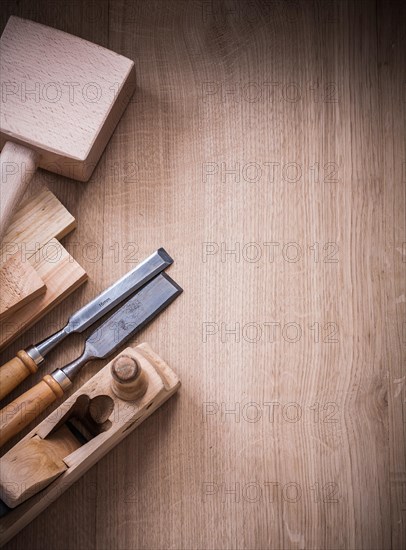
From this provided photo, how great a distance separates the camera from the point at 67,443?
923mm

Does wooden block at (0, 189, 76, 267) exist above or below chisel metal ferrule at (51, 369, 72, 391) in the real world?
above

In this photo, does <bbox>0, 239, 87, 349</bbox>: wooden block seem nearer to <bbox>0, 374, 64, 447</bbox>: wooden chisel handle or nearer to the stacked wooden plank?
the stacked wooden plank

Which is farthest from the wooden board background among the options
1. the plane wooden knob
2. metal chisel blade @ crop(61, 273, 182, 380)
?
the plane wooden knob

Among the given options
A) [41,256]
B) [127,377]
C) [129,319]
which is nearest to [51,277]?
[41,256]

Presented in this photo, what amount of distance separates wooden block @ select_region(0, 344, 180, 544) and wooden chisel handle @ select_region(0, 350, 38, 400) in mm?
79

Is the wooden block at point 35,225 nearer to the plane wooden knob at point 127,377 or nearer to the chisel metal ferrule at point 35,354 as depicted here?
the chisel metal ferrule at point 35,354

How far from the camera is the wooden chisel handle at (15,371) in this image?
93cm

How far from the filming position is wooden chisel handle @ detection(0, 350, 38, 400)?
3.04ft

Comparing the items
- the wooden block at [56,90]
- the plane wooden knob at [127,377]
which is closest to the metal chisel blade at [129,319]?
the plane wooden knob at [127,377]

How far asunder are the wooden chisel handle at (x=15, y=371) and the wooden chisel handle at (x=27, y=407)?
2 centimetres

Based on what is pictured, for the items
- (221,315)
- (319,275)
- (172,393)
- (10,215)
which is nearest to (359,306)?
(319,275)

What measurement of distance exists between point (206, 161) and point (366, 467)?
60 centimetres

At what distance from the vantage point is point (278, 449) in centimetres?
101

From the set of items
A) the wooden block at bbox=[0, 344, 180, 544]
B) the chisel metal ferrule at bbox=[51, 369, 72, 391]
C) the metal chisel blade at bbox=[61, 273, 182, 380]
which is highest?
the metal chisel blade at bbox=[61, 273, 182, 380]
